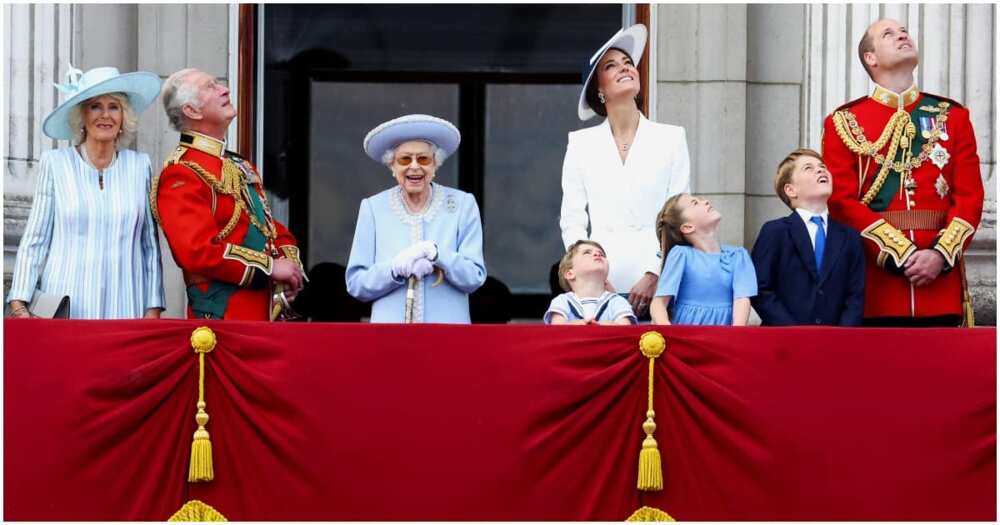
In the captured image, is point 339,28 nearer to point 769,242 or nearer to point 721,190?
point 721,190

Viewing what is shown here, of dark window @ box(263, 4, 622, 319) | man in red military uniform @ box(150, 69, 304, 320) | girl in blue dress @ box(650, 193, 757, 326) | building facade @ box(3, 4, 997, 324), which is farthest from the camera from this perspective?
dark window @ box(263, 4, 622, 319)

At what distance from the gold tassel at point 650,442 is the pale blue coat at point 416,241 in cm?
95

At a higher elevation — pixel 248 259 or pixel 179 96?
pixel 179 96

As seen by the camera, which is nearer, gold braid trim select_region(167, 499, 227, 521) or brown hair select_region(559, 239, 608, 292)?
gold braid trim select_region(167, 499, 227, 521)

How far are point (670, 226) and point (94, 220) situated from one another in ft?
7.47

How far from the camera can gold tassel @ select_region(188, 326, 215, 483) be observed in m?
6.86

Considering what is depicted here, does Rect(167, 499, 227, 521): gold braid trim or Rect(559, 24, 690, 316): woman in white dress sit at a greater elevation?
Rect(559, 24, 690, 316): woman in white dress

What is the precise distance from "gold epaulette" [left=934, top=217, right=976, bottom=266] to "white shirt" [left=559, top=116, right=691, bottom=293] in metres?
1.06

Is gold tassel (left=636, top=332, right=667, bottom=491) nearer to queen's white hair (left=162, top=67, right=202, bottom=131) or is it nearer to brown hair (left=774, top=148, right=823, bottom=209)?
brown hair (left=774, top=148, right=823, bottom=209)

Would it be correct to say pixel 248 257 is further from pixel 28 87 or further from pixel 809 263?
pixel 28 87

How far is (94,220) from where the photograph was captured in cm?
764

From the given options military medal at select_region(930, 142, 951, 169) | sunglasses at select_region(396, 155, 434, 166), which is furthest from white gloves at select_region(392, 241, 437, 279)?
military medal at select_region(930, 142, 951, 169)

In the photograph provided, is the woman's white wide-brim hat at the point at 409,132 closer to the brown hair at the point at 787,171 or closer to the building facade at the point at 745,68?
the brown hair at the point at 787,171

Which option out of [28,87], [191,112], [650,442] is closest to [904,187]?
[650,442]
